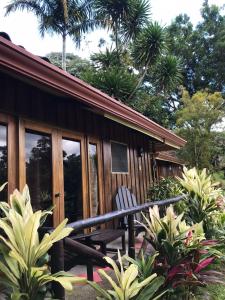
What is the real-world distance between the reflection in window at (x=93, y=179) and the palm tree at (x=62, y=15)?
518 inches

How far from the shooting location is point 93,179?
5605 millimetres

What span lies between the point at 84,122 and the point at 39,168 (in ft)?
4.57

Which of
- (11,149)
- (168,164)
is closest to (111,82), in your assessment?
(168,164)

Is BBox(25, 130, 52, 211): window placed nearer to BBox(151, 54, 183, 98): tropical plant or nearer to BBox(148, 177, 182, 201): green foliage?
BBox(148, 177, 182, 201): green foliage

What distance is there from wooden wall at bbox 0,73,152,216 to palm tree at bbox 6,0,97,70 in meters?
11.5

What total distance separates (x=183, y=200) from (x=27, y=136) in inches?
93.6

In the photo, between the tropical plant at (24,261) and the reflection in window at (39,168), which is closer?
the tropical plant at (24,261)

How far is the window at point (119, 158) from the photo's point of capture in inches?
256

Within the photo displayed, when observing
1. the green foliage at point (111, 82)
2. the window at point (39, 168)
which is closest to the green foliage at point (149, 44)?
the green foliage at point (111, 82)

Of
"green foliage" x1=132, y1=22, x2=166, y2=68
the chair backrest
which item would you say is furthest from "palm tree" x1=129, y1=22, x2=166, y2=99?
the chair backrest

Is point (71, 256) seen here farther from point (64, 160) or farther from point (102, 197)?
point (102, 197)

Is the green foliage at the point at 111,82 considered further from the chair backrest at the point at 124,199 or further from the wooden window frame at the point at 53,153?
the wooden window frame at the point at 53,153

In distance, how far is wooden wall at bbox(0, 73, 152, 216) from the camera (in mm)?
3791

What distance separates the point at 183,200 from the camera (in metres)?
4.93
